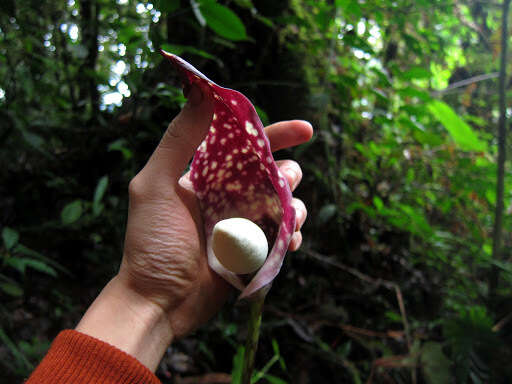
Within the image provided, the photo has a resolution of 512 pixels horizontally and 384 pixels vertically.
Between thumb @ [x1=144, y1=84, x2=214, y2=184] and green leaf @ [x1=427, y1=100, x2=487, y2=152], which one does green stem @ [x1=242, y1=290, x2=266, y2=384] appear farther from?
green leaf @ [x1=427, y1=100, x2=487, y2=152]

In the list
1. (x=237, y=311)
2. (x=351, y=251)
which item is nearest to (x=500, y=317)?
(x=351, y=251)

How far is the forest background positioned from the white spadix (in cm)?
45

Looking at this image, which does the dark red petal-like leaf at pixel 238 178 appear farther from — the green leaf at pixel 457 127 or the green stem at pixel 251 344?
the green leaf at pixel 457 127

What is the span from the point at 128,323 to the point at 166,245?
13 cm

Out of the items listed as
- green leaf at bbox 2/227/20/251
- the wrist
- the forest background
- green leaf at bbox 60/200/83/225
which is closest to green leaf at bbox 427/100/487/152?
the forest background

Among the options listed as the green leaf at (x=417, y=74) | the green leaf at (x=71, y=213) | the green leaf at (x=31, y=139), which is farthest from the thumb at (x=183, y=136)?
the green leaf at (x=417, y=74)

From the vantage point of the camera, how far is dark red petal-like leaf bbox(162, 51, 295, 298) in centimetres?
43

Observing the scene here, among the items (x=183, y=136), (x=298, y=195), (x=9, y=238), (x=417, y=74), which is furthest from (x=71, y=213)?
(x=417, y=74)

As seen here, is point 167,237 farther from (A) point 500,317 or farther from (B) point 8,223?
(A) point 500,317

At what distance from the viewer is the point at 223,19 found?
0.54 metres

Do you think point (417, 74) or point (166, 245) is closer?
point (166, 245)

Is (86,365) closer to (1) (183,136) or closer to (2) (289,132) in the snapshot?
(1) (183,136)

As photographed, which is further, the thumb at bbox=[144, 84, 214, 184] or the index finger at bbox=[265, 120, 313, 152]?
the index finger at bbox=[265, 120, 313, 152]

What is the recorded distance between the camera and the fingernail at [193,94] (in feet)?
1.29
